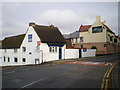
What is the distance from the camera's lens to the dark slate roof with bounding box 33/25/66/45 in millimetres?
25077

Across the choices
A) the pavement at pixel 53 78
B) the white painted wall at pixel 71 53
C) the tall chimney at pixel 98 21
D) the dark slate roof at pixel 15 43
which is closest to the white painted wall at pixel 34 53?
the white painted wall at pixel 71 53

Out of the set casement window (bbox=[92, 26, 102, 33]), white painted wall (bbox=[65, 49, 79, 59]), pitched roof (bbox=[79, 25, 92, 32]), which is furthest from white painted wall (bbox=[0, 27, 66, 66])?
pitched roof (bbox=[79, 25, 92, 32])

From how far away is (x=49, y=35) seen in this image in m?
26.8

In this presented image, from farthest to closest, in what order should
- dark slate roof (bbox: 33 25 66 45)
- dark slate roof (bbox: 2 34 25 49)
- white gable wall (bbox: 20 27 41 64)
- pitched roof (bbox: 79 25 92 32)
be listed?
pitched roof (bbox: 79 25 92 32) → dark slate roof (bbox: 2 34 25 49) → white gable wall (bbox: 20 27 41 64) → dark slate roof (bbox: 33 25 66 45)

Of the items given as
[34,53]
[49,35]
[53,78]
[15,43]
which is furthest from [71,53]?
[53,78]

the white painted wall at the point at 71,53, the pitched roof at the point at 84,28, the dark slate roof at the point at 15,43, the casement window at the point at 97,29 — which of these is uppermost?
the pitched roof at the point at 84,28

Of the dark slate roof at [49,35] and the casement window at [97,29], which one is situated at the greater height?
the casement window at [97,29]

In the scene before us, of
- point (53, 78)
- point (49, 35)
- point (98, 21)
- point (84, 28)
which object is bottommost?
point (53, 78)

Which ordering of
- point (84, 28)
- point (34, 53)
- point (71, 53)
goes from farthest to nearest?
Answer: point (84, 28), point (71, 53), point (34, 53)

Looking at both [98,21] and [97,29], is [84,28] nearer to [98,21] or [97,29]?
[97,29]

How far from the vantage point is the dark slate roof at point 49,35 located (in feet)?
82.3

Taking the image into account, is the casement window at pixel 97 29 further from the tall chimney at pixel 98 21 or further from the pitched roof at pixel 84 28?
the pitched roof at pixel 84 28

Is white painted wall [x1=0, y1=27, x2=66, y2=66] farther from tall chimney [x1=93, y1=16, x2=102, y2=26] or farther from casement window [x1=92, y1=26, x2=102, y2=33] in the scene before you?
tall chimney [x1=93, y1=16, x2=102, y2=26]

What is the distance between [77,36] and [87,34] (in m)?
4.15
